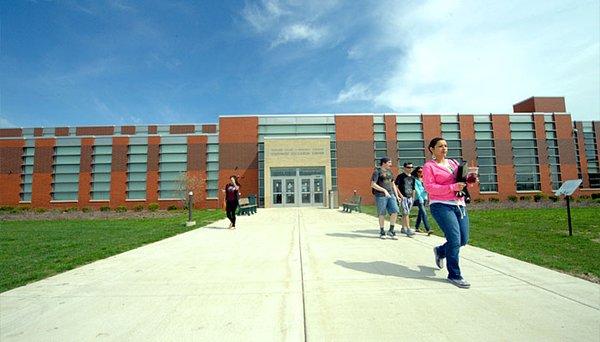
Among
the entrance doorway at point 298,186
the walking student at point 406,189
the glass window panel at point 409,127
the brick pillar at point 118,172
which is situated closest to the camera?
the walking student at point 406,189

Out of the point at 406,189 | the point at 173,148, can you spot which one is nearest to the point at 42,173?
the point at 173,148

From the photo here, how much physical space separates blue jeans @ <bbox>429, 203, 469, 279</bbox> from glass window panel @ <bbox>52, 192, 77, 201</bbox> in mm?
42859

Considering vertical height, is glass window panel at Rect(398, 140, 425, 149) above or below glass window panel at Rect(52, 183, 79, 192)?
above

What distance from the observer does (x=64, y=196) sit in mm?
37094

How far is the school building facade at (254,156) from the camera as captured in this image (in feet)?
119

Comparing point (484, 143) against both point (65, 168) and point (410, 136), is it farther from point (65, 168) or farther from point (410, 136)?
point (65, 168)

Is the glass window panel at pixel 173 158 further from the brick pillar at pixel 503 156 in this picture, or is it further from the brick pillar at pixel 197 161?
the brick pillar at pixel 503 156

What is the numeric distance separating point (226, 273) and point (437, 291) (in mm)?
2599

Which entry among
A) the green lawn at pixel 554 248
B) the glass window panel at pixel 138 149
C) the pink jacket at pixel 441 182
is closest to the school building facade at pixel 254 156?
the glass window panel at pixel 138 149

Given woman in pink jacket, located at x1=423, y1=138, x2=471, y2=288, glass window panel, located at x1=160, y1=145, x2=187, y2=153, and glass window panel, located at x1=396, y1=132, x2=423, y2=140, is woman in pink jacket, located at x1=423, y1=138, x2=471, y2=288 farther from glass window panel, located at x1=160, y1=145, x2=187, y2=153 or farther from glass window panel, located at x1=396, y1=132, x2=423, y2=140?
glass window panel, located at x1=160, y1=145, x2=187, y2=153

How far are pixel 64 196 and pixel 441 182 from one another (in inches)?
1729

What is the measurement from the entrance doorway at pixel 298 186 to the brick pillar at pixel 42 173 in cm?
2646

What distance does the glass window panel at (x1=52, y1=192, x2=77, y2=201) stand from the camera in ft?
121

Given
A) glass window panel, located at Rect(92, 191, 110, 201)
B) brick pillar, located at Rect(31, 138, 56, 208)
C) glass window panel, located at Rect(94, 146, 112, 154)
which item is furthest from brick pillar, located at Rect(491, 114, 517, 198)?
brick pillar, located at Rect(31, 138, 56, 208)
